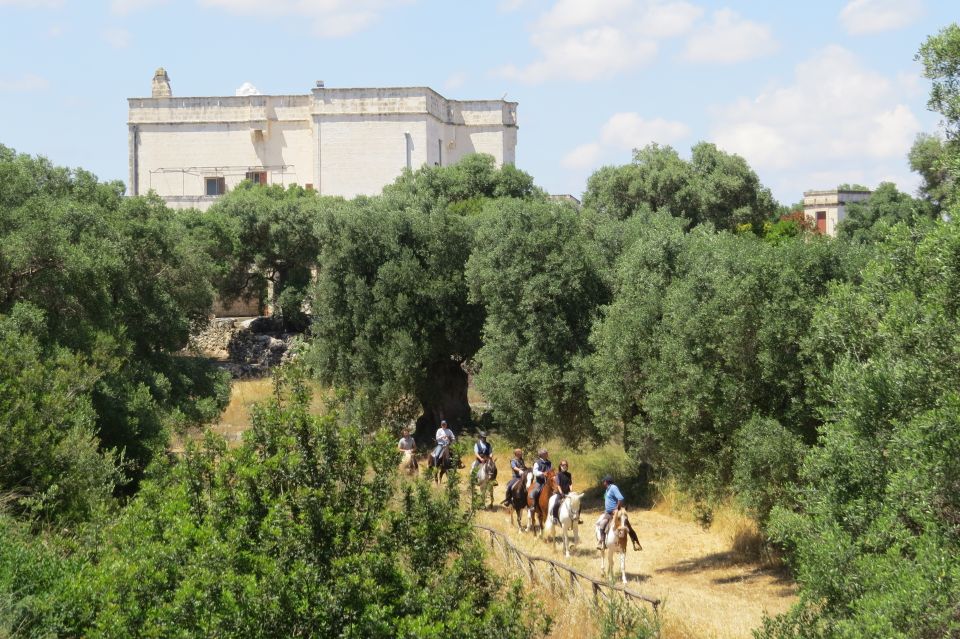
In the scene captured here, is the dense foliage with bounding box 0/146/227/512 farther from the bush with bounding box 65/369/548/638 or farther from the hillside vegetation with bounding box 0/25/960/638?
the bush with bounding box 65/369/548/638

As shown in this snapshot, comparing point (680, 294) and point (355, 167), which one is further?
point (355, 167)

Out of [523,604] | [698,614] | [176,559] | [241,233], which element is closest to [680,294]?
[698,614]

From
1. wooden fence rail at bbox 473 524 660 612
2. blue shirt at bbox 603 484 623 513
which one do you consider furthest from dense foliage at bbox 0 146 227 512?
blue shirt at bbox 603 484 623 513

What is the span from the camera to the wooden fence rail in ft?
50.8

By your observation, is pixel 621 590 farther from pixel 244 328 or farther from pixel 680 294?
pixel 244 328

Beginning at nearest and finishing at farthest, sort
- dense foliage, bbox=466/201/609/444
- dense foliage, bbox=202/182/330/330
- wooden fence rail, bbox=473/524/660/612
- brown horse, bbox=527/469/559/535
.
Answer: wooden fence rail, bbox=473/524/660/612, brown horse, bbox=527/469/559/535, dense foliage, bbox=466/201/609/444, dense foliage, bbox=202/182/330/330

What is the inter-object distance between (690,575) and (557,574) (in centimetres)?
524

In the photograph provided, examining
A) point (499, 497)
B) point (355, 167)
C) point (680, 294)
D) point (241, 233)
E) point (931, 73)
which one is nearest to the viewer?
point (931, 73)

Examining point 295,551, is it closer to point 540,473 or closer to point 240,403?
point 540,473

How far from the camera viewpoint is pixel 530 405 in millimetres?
31219

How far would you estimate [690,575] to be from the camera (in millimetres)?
22000

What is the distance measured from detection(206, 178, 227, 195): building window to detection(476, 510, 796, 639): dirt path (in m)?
50.7

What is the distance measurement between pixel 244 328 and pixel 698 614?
43.7m

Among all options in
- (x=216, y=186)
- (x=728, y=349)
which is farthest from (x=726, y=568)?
(x=216, y=186)
